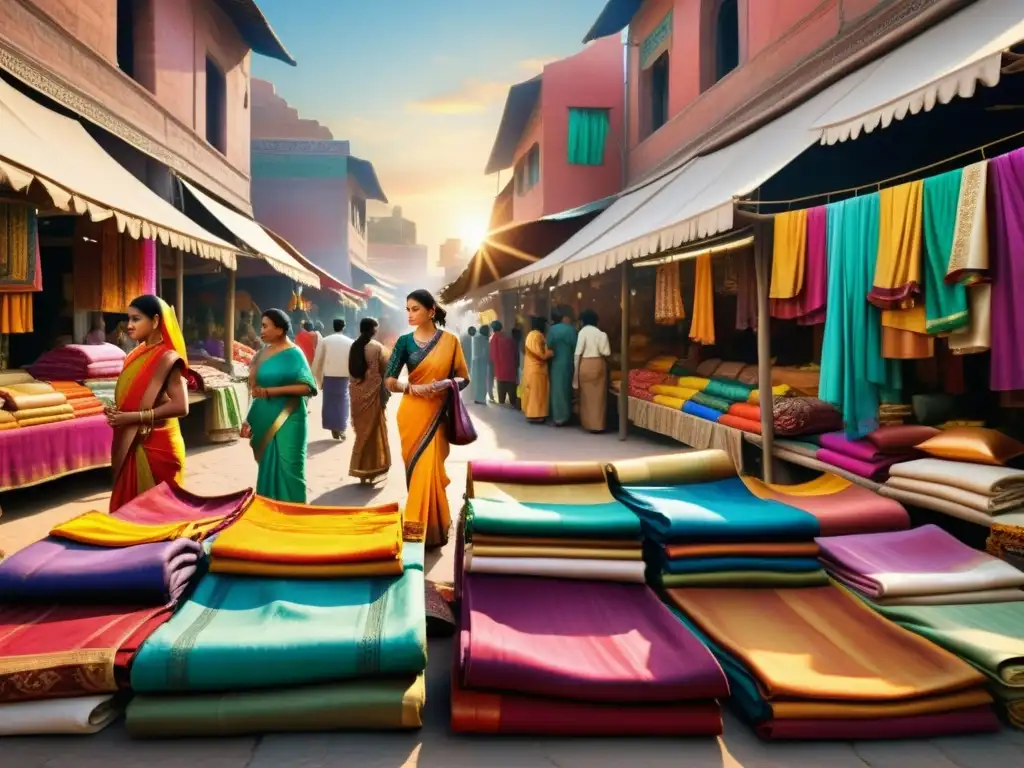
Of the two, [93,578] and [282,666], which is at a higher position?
[93,578]

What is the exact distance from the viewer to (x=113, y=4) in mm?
8523

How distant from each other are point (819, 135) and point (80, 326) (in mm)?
7508

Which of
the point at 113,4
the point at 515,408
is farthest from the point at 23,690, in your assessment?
the point at 515,408

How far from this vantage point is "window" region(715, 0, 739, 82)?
9.84 m

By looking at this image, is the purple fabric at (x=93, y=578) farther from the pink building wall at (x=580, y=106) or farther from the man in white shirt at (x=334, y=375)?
the pink building wall at (x=580, y=106)

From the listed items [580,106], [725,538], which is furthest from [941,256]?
[580,106]

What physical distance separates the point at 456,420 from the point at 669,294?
4.75 metres

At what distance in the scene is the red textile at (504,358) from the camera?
13.1m

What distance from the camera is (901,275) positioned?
12.4 ft

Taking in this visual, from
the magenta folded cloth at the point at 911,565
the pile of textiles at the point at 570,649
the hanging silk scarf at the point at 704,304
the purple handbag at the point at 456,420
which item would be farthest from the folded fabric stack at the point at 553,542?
the hanging silk scarf at the point at 704,304

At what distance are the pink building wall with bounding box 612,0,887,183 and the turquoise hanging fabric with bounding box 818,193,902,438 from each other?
329 cm

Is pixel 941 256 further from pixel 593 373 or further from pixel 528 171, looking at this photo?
pixel 528 171

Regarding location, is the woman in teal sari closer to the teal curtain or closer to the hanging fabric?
the hanging fabric

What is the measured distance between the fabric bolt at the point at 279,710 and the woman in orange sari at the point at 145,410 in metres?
1.92
